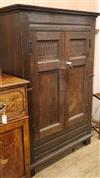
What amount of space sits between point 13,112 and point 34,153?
479mm

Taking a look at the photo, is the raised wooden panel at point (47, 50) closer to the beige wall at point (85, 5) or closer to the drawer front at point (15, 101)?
the drawer front at point (15, 101)

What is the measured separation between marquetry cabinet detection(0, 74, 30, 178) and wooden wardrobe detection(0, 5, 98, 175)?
127 millimetres

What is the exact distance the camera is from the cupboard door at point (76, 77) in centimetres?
168

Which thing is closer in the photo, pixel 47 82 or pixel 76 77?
pixel 47 82

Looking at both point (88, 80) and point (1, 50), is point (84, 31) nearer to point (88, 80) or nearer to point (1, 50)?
point (88, 80)

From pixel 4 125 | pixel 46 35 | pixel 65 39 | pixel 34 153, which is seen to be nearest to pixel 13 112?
pixel 4 125

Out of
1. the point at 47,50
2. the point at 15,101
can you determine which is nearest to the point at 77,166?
the point at 15,101

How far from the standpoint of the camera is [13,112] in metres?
1.29

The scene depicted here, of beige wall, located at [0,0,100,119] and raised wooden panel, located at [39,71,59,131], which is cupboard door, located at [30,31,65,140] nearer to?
raised wooden panel, located at [39,71,59,131]

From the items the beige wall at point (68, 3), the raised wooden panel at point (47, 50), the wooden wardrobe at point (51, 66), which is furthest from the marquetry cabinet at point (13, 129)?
the beige wall at point (68, 3)

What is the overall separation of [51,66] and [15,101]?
0.43 meters

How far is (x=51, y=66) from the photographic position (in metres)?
1.55

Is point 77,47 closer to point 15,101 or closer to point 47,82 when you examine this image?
point 47,82

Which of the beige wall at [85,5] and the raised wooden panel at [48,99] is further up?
the beige wall at [85,5]
